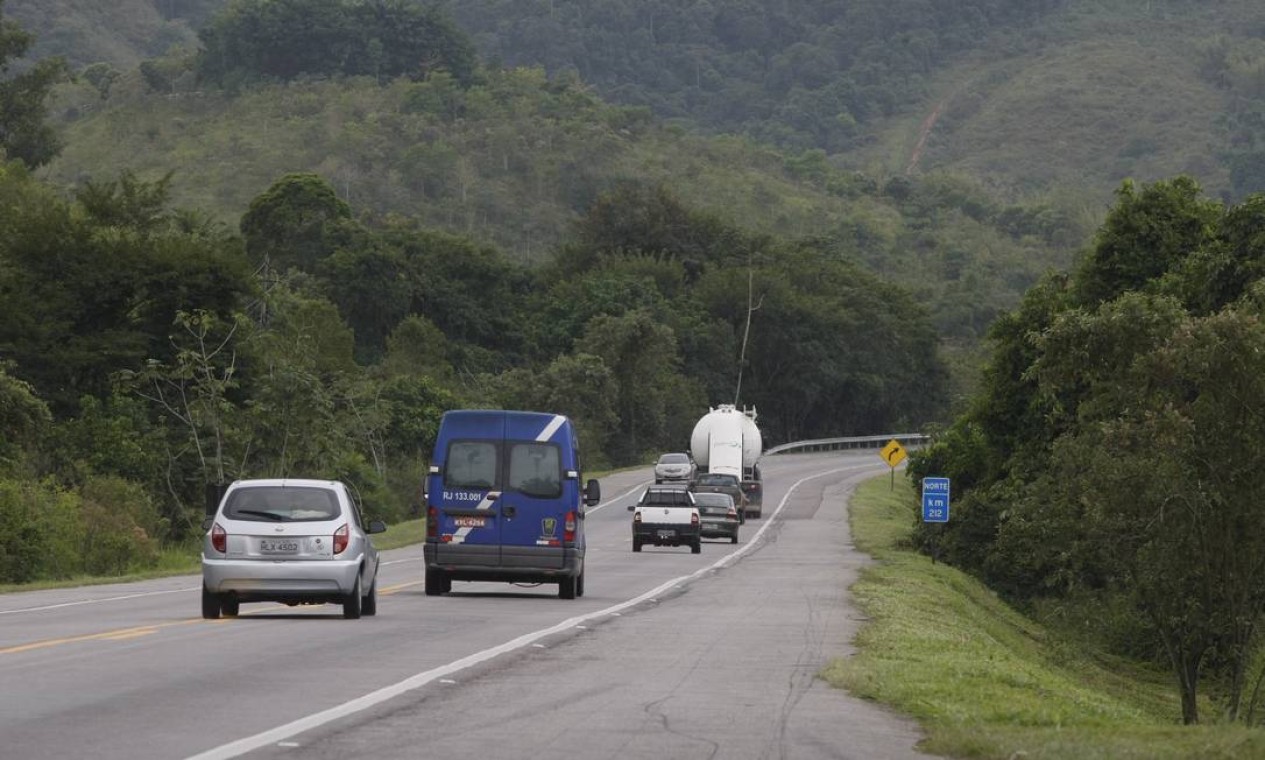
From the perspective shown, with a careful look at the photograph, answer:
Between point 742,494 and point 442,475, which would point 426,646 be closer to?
point 442,475

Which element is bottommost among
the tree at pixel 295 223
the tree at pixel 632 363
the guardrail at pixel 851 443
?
the guardrail at pixel 851 443

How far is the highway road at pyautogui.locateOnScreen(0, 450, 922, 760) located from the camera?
12.5m

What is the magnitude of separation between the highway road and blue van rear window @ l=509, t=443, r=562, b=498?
153 centimetres

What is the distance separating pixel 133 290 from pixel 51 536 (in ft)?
56.6

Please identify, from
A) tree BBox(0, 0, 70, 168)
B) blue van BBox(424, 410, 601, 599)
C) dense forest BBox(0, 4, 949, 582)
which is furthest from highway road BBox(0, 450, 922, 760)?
tree BBox(0, 0, 70, 168)

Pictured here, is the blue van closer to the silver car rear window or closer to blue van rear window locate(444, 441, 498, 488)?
blue van rear window locate(444, 441, 498, 488)

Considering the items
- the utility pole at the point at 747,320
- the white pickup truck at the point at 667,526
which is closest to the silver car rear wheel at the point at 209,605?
the white pickup truck at the point at 667,526

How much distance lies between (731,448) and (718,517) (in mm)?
14724

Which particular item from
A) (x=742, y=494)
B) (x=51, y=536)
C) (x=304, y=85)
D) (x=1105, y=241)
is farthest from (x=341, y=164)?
(x=51, y=536)

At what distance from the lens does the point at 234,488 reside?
23844mm

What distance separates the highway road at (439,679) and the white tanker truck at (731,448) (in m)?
39.6

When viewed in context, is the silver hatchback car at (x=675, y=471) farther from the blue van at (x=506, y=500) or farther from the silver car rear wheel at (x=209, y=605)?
the silver car rear wheel at (x=209, y=605)

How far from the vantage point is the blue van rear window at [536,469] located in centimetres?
2911

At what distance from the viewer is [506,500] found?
2902 centimetres
